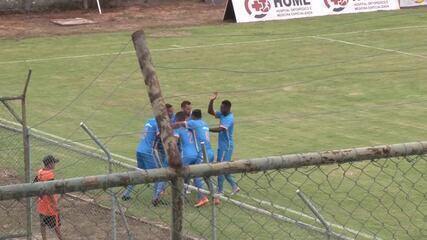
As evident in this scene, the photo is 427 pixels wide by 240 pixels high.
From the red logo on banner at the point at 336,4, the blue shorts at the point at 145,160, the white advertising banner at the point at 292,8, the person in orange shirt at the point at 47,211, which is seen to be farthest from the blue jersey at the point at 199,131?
the red logo on banner at the point at 336,4

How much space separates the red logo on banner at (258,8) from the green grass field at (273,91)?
2.69ft

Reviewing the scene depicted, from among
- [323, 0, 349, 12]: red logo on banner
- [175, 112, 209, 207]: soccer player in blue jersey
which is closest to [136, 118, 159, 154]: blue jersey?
[175, 112, 209, 207]: soccer player in blue jersey

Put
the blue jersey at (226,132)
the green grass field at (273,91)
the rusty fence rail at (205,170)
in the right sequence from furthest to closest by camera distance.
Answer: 1. the blue jersey at (226,132)
2. the green grass field at (273,91)
3. the rusty fence rail at (205,170)

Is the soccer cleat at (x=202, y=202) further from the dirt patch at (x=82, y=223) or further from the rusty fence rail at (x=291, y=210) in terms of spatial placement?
the dirt patch at (x=82, y=223)

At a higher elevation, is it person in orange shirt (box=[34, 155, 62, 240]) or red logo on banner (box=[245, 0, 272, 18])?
person in orange shirt (box=[34, 155, 62, 240])

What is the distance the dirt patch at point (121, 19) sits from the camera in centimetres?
3528

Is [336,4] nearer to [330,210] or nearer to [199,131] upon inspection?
[199,131]

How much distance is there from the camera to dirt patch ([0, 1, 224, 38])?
Result: 35281mm

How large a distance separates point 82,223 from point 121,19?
25.3m

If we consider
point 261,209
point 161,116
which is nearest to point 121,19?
point 261,209

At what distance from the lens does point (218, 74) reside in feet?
86.1

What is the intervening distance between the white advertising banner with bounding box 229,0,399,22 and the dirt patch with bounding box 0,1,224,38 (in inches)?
60.9

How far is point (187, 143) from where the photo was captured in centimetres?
1433

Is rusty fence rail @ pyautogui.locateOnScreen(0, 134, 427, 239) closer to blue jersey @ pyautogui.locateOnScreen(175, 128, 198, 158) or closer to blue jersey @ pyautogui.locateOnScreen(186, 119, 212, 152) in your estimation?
blue jersey @ pyautogui.locateOnScreen(175, 128, 198, 158)
